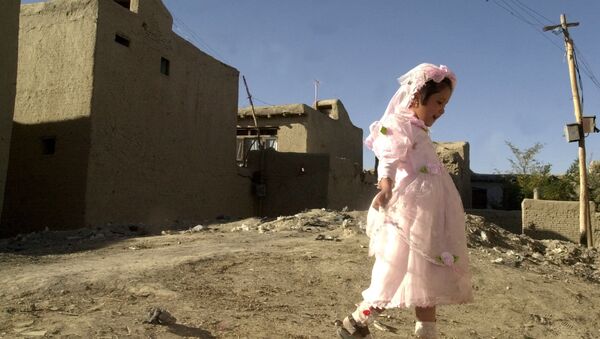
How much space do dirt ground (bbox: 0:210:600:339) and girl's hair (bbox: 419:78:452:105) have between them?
1303mm

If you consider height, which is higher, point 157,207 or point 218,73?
point 218,73

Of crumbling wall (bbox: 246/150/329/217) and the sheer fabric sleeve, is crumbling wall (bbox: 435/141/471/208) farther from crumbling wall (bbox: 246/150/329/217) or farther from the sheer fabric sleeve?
the sheer fabric sleeve

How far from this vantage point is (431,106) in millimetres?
2564

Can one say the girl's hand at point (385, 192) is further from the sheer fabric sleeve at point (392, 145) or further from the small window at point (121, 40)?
the small window at point (121, 40)

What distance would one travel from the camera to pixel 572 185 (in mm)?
19016

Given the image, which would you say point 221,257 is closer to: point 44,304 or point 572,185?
point 44,304

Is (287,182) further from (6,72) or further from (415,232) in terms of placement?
(415,232)

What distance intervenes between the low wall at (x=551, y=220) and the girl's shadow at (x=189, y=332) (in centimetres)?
1078

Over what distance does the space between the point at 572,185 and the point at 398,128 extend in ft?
62.4

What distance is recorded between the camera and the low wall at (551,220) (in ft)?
38.8

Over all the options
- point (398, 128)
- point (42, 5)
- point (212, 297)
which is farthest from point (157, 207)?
point (398, 128)

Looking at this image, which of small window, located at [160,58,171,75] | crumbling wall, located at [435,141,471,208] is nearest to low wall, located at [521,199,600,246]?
crumbling wall, located at [435,141,471,208]

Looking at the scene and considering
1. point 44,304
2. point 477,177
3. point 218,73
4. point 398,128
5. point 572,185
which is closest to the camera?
point 398,128

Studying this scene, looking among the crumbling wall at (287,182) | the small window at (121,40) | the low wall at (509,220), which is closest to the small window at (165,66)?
the small window at (121,40)
